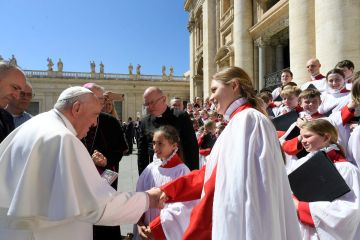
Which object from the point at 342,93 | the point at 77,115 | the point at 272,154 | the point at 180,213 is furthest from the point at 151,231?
the point at 342,93

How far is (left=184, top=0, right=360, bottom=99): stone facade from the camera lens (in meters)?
8.40

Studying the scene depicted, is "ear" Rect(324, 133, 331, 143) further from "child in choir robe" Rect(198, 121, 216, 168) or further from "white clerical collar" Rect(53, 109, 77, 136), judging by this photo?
"child in choir robe" Rect(198, 121, 216, 168)

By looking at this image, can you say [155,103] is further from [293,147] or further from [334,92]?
[334,92]

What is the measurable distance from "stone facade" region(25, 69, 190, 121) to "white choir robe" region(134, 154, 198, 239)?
36.7 m

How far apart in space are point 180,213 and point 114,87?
42.1 m

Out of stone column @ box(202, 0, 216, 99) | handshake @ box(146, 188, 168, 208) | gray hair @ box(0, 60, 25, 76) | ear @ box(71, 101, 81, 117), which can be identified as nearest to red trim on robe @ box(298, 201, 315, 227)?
handshake @ box(146, 188, 168, 208)

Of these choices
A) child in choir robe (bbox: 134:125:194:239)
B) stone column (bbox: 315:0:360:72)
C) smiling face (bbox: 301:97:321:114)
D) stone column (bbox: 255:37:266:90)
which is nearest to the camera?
child in choir robe (bbox: 134:125:194:239)

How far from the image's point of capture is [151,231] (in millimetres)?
3043

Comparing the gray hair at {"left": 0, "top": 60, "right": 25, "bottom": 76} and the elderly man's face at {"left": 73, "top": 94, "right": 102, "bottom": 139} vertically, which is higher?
the gray hair at {"left": 0, "top": 60, "right": 25, "bottom": 76}

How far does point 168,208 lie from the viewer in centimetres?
310

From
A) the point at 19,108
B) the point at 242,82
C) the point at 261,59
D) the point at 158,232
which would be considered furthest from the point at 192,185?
the point at 261,59

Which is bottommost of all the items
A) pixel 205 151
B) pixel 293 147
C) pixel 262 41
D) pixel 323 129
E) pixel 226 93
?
pixel 205 151

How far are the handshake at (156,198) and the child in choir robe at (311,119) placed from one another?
6.18 feet

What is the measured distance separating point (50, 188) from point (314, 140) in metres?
2.39
